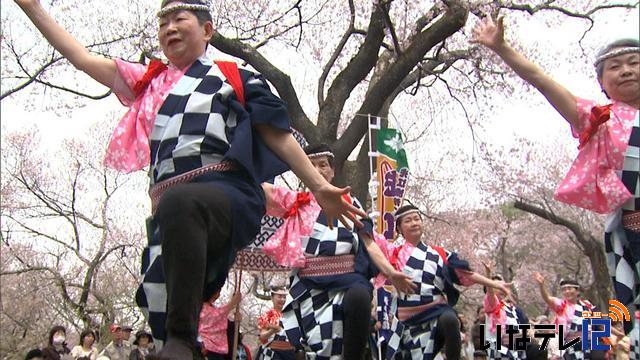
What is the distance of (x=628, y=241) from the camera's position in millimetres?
3393

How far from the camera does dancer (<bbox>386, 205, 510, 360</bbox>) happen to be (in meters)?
6.40

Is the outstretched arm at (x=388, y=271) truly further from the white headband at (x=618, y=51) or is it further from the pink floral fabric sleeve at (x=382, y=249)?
the white headband at (x=618, y=51)

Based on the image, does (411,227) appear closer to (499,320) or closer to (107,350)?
(499,320)

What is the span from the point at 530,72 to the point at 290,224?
2.51 meters

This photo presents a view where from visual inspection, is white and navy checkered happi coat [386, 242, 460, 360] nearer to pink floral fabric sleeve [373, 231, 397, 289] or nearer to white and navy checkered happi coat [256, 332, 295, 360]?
pink floral fabric sleeve [373, 231, 397, 289]

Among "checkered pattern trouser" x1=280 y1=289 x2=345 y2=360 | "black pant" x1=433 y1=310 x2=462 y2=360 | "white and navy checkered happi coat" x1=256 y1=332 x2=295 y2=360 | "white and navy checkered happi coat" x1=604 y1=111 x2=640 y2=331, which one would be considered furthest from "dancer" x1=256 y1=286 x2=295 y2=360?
"white and navy checkered happi coat" x1=604 y1=111 x2=640 y2=331

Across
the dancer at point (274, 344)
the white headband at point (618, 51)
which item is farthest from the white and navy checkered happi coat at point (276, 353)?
the white headband at point (618, 51)

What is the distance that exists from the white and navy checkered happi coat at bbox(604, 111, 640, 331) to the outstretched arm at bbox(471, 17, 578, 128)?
0.97 feet

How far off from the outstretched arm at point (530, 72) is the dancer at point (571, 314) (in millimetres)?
5645

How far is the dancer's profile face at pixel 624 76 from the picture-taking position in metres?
3.53

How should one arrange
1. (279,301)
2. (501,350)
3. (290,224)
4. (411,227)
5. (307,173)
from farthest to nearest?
(279,301) → (501,350) → (411,227) → (290,224) → (307,173)

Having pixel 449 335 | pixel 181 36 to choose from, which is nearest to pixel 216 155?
pixel 181 36

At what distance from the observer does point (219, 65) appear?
10.3ft

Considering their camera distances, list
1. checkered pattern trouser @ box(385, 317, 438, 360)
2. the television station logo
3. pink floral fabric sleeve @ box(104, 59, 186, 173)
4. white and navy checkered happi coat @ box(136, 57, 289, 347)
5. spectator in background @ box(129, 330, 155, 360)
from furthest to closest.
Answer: spectator in background @ box(129, 330, 155, 360), checkered pattern trouser @ box(385, 317, 438, 360), the television station logo, pink floral fabric sleeve @ box(104, 59, 186, 173), white and navy checkered happi coat @ box(136, 57, 289, 347)
